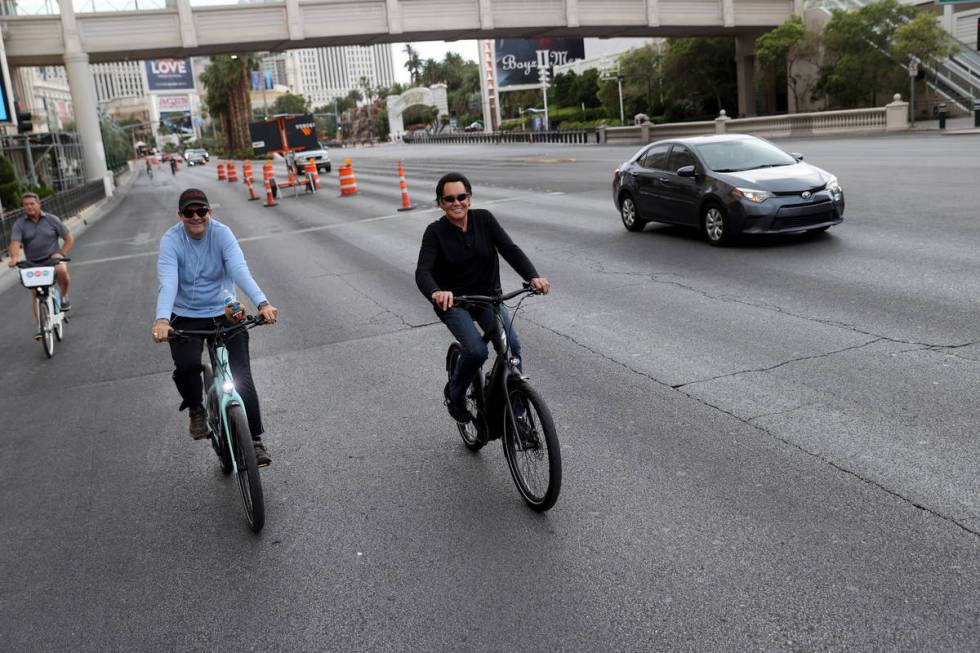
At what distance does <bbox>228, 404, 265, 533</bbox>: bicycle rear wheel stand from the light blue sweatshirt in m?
0.92

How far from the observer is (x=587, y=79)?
301ft

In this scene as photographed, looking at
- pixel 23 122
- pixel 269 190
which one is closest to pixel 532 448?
pixel 269 190

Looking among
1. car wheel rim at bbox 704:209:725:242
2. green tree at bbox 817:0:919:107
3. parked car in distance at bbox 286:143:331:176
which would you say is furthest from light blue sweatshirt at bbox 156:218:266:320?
green tree at bbox 817:0:919:107

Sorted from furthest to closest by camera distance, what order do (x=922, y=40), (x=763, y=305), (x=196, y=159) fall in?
(x=196, y=159) < (x=922, y=40) < (x=763, y=305)

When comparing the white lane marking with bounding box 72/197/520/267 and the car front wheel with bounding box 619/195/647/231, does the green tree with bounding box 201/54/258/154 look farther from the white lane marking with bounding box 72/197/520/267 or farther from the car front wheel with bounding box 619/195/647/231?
the car front wheel with bounding box 619/195/647/231

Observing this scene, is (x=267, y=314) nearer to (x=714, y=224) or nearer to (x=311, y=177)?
(x=714, y=224)

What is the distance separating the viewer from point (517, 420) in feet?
16.0

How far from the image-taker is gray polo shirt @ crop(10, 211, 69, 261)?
35.4 ft

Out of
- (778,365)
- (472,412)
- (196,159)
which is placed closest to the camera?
(472,412)

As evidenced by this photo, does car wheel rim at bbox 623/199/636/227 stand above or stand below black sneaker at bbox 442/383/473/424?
above

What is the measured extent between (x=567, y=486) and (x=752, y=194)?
8.63 metres

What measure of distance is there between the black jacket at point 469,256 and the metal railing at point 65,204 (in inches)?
701

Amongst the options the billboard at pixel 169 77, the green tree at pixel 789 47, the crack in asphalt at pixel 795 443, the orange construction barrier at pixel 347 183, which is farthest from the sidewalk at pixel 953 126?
the billboard at pixel 169 77

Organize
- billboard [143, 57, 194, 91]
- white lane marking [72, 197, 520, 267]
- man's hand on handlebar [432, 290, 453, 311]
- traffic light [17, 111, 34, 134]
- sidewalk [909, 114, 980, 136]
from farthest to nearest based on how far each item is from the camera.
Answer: billboard [143, 57, 194, 91]
traffic light [17, 111, 34, 134]
sidewalk [909, 114, 980, 136]
white lane marking [72, 197, 520, 267]
man's hand on handlebar [432, 290, 453, 311]
